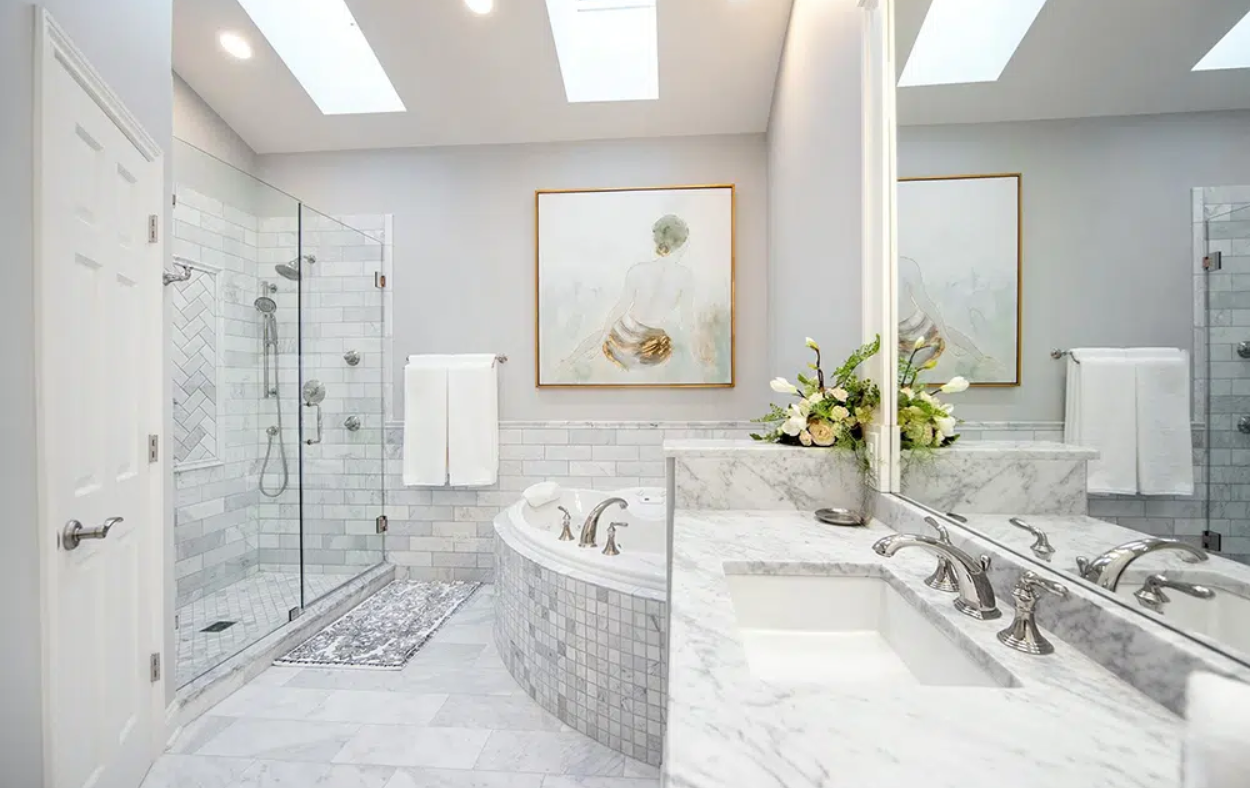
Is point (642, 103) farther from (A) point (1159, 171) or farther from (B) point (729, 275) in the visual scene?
(A) point (1159, 171)

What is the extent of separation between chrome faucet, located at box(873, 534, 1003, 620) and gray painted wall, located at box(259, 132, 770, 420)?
2.51m

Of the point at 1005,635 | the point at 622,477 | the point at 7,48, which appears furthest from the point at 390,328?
the point at 1005,635

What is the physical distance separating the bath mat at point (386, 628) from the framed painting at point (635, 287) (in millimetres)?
1412

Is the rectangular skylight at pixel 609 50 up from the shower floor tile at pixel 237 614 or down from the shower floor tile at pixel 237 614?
up

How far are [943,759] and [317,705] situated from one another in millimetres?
2334

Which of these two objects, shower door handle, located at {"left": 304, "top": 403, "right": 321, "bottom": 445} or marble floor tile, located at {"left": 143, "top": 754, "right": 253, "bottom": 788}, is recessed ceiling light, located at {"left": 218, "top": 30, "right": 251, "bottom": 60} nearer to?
shower door handle, located at {"left": 304, "top": 403, "right": 321, "bottom": 445}

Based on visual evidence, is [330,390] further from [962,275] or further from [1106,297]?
[1106,297]

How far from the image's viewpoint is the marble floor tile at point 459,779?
1.66 m

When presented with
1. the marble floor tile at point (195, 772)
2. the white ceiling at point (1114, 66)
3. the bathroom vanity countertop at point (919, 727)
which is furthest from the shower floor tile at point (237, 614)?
the white ceiling at point (1114, 66)

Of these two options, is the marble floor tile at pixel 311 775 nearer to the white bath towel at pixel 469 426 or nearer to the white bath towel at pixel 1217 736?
the white bath towel at pixel 469 426

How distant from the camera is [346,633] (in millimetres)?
2695

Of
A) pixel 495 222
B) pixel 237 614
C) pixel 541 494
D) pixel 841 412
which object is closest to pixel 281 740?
pixel 237 614

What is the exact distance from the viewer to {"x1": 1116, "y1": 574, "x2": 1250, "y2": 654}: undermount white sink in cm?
52

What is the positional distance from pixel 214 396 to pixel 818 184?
3.09 m
